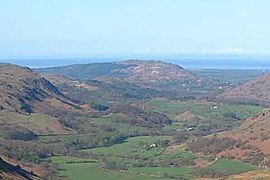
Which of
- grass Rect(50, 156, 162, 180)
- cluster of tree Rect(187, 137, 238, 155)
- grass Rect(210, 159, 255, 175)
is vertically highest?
cluster of tree Rect(187, 137, 238, 155)

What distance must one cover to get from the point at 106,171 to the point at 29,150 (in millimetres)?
33135

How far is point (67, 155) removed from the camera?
18400 centimetres

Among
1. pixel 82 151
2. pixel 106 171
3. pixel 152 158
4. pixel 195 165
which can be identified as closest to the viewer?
pixel 106 171

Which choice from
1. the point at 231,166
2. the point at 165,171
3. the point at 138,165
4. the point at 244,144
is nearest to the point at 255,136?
the point at 244,144

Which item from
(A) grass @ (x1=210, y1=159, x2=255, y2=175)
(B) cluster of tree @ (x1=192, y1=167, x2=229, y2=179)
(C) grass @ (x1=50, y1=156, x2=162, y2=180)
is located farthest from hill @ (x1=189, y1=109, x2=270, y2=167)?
(C) grass @ (x1=50, y1=156, x2=162, y2=180)

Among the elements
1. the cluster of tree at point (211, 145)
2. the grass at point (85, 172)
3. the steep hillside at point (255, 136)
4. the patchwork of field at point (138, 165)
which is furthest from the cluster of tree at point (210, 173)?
the cluster of tree at point (211, 145)

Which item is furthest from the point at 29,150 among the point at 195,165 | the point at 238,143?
the point at 238,143

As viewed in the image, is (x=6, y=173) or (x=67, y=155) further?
(x=67, y=155)

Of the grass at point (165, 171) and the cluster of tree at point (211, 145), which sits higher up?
the cluster of tree at point (211, 145)

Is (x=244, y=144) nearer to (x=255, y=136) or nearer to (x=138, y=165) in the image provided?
(x=255, y=136)

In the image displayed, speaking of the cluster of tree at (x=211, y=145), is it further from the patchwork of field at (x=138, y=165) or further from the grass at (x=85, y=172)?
the grass at (x=85, y=172)

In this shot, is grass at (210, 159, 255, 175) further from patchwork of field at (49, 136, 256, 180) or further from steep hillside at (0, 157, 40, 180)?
steep hillside at (0, 157, 40, 180)

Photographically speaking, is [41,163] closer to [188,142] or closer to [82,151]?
[82,151]

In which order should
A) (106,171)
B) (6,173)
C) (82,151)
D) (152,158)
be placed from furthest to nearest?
(82,151) → (152,158) → (106,171) → (6,173)
